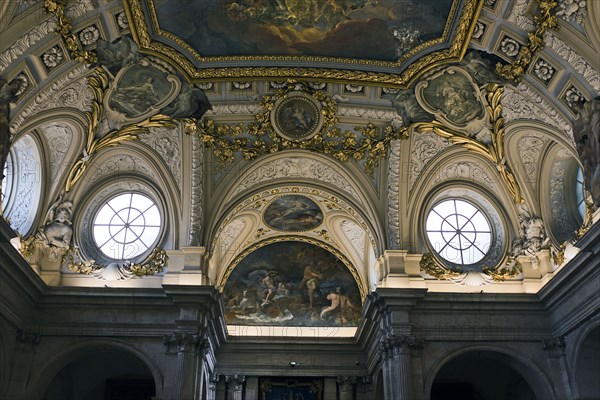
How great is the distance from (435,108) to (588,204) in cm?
440

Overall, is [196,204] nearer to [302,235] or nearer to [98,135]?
[98,135]

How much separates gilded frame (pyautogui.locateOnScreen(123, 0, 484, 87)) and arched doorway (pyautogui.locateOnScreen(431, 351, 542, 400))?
29.8ft

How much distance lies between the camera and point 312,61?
55.7 feet

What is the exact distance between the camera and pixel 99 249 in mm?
19609

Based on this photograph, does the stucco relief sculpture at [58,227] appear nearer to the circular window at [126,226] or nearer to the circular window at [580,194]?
the circular window at [126,226]

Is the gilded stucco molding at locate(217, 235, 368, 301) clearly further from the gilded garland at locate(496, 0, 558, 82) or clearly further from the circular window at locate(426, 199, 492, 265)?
the gilded garland at locate(496, 0, 558, 82)

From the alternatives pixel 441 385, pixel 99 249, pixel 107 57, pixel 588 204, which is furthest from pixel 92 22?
pixel 441 385

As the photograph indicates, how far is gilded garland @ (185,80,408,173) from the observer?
18391 millimetres

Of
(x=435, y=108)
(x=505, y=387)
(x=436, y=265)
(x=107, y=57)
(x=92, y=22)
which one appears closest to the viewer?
(x=92, y=22)

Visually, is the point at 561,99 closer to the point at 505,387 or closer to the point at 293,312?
the point at 505,387

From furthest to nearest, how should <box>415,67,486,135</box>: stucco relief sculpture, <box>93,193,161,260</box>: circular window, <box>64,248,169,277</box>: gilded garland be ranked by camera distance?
<box>93,193,161,260</box>: circular window < <box>64,248,169,277</box>: gilded garland < <box>415,67,486,135</box>: stucco relief sculpture

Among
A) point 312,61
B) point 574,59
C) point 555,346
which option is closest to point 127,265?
point 312,61

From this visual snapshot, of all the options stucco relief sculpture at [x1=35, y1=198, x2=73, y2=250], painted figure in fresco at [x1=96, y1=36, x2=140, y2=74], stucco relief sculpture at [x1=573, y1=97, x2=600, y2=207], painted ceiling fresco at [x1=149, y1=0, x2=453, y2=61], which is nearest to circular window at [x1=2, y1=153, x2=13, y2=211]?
stucco relief sculpture at [x1=35, y1=198, x2=73, y2=250]

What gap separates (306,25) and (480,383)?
12.2 meters
